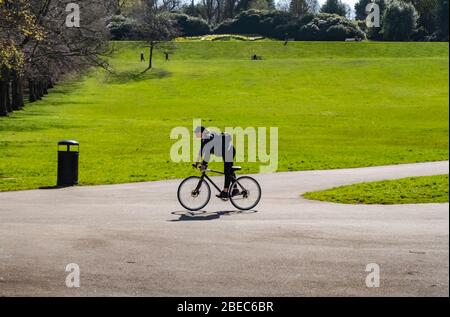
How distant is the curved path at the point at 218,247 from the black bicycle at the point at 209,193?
0.28 m

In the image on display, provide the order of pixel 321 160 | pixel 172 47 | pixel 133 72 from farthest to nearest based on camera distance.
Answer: pixel 172 47 → pixel 133 72 → pixel 321 160

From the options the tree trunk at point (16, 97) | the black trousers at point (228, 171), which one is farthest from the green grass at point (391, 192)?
the tree trunk at point (16, 97)

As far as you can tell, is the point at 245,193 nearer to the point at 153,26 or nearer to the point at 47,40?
the point at 47,40

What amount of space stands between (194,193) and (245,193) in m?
1.16

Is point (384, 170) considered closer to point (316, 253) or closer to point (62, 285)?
point (316, 253)

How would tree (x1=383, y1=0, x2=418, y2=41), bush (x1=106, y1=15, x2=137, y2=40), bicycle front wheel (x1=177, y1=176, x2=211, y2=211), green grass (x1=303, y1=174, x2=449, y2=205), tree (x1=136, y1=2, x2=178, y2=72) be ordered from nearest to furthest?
bicycle front wheel (x1=177, y1=176, x2=211, y2=211) < green grass (x1=303, y1=174, x2=449, y2=205) < tree (x1=383, y1=0, x2=418, y2=41) < tree (x1=136, y1=2, x2=178, y2=72) < bush (x1=106, y1=15, x2=137, y2=40)

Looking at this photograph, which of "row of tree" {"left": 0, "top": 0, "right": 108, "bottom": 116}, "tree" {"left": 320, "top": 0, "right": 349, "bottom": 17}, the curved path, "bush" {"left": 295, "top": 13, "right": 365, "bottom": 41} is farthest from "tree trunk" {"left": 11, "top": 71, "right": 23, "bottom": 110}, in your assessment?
"tree" {"left": 320, "top": 0, "right": 349, "bottom": 17}

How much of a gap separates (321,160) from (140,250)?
65.4 ft

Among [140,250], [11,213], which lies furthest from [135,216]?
[140,250]

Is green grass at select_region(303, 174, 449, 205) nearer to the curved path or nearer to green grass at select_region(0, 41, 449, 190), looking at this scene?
the curved path

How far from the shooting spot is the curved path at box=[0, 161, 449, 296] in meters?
9.93

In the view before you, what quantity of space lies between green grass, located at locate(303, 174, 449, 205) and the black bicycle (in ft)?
9.35

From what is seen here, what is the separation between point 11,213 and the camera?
17.2 metres

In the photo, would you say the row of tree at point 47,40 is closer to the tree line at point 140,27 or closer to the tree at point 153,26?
the tree line at point 140,27
